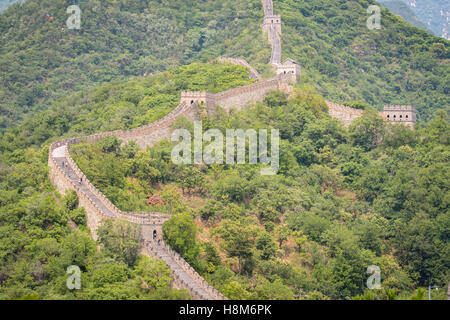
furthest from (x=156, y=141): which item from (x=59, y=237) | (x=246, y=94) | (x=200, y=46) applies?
(x=200, y=46)

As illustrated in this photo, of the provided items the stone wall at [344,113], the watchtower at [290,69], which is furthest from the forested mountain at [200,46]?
the stone wall at [344,113]

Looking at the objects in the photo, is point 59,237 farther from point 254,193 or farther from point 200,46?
point 200,46

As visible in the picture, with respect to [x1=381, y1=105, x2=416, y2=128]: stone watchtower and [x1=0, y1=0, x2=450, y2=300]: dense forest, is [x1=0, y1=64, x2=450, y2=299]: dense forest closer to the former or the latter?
[x1=0, y1=0, x2=450, y2=300]: dense forest

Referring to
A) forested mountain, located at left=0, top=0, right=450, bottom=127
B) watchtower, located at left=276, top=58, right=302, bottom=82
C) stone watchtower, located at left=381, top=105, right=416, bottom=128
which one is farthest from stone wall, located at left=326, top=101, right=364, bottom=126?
forested mountain, located at left=0, top=0, right=450, bottom=127

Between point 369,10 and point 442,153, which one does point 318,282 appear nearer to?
point 442,153

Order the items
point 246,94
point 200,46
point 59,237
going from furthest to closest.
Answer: point 200,46 → point 246,94 → point 59,237

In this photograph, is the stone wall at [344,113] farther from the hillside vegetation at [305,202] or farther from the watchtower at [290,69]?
the watchtower at [290,69]
